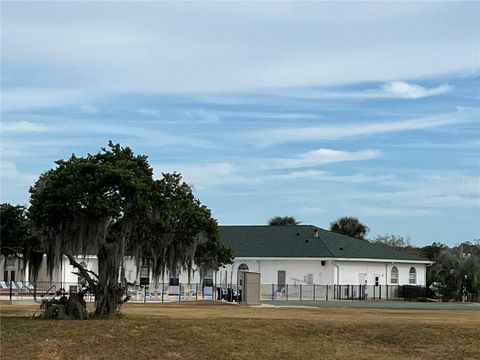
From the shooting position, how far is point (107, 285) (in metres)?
30.5

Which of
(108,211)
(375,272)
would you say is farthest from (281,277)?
(108,211)

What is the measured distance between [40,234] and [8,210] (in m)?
1.45

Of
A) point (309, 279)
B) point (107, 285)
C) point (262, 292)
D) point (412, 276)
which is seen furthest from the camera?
point (412, 276)

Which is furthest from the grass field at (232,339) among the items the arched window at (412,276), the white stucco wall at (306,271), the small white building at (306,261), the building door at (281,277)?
the arched window at (412,276)

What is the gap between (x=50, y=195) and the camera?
29203 mm

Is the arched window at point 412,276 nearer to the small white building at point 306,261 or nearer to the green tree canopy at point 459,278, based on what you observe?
the small white building at point 306,261

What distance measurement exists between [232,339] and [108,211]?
6.05m

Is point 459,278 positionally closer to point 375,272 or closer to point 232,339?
point 375,272

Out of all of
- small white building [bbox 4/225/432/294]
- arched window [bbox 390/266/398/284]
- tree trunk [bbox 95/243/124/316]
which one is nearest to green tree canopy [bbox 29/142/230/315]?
tree trunk [bbox 95/243/124/316]

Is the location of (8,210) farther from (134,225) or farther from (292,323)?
(292,323)

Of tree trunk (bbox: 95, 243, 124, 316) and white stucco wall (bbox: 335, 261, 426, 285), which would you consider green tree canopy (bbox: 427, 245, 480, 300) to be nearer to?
white stucco wall (bbox: 335, 261, 426, 285)

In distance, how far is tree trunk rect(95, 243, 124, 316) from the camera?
99.4 feet

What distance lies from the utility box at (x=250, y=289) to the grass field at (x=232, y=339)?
66.0 ft

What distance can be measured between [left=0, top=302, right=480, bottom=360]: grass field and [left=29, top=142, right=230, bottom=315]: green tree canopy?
2.39 m
